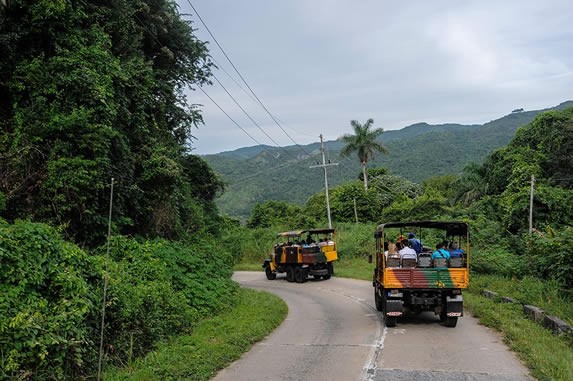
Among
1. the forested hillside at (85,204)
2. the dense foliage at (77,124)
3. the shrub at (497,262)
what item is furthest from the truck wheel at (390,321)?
the shrub at (497,262)

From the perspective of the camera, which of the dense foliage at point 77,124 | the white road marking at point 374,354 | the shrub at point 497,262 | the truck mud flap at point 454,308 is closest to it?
the white road marking at point 374,354

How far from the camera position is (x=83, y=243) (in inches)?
488

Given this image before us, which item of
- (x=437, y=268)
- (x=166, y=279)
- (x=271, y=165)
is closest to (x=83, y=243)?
(x=166, y=279)

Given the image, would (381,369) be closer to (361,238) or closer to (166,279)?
(166,279)

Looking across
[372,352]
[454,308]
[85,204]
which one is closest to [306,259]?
[454,308]

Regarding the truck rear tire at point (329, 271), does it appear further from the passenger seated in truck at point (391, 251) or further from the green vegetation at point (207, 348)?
the green vegetation at point (207, 348)

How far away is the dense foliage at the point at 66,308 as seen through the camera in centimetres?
656

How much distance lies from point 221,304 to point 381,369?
6.74 meters

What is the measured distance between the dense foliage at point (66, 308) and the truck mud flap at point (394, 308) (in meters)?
4.90

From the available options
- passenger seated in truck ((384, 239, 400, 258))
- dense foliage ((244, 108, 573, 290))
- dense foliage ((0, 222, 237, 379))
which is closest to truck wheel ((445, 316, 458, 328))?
passenger seated in truck ((384, 239, 400, 258))

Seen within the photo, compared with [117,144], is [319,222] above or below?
below

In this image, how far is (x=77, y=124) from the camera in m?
11.9

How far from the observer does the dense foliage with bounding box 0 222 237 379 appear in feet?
21.5

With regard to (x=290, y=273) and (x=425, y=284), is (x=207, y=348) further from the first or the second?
(x=290, y=273)
